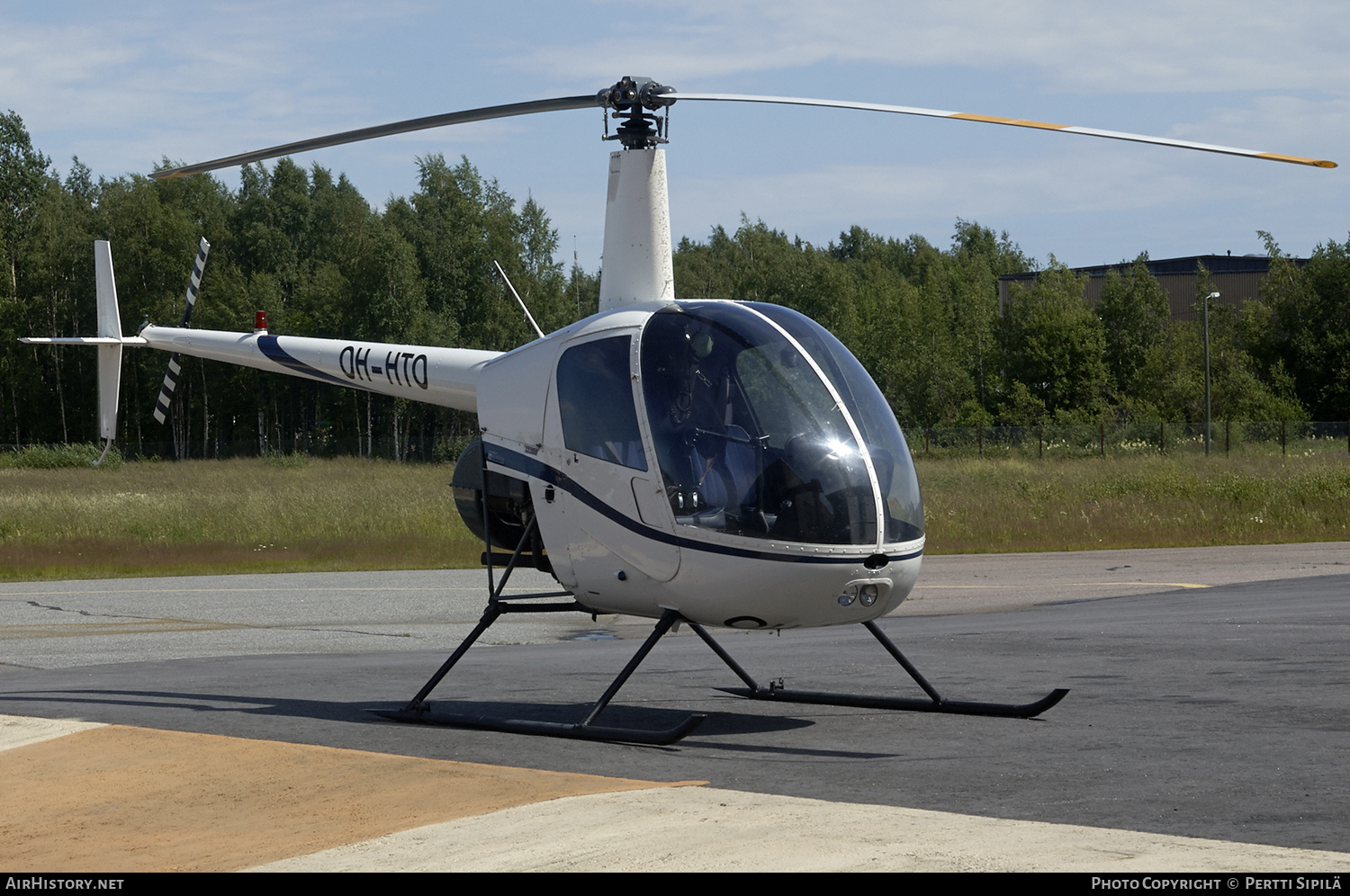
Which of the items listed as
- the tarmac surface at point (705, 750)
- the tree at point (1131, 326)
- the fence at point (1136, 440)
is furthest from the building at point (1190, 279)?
the tarmac surface at point (705, 750)

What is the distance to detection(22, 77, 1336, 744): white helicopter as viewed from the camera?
7.15 m

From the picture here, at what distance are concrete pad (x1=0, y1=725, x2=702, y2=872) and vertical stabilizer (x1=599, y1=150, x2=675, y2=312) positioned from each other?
3.34 meters

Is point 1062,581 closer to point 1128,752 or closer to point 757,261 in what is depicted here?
point 1128,752

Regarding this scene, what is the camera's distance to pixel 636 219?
28.3ft

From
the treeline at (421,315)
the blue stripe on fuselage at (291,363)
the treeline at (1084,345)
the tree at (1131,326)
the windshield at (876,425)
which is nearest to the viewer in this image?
the windshield at (876,425)

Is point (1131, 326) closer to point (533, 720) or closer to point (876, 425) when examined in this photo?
point (533, 720)

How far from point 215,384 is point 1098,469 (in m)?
50.0

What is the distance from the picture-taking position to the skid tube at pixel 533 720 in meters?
7.59

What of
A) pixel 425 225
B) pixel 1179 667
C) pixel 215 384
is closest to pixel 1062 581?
pixel 1179 667

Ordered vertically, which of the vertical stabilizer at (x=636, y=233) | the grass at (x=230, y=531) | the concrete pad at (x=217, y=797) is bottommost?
the grass at (x=230, y=531)

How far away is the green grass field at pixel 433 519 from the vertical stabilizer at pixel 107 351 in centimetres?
871

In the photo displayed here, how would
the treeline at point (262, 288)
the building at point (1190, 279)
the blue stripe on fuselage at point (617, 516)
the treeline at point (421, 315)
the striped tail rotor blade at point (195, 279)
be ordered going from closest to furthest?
the blue stripe on fuselage at point (617, 516) → the striped tail rotor blade at point (195, 279) → the treeline at point (421, 315) → the treeline at point (262, 288) → the building at point (1190, 279)

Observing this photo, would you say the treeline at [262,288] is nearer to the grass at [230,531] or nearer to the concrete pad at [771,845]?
the grass at [230,531]

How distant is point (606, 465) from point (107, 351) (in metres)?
8.55
